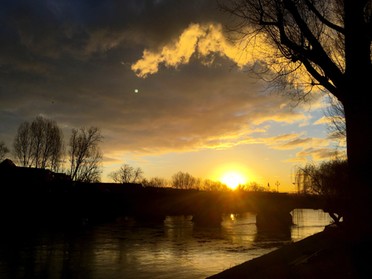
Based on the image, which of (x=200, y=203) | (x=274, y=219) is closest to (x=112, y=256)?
(x=274, y=219)

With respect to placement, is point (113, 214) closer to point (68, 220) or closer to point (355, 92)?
point (68, 220)

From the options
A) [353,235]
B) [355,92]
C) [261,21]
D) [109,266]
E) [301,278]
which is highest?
[261,21]

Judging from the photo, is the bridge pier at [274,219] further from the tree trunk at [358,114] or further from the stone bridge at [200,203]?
the tree trunk at [358,114]

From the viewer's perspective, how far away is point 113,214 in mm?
100312

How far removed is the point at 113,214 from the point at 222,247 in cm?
5519

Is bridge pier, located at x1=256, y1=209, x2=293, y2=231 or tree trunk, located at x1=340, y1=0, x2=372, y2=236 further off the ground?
tree trunk, located at x1=340, y1=0, x2=372, y2=236

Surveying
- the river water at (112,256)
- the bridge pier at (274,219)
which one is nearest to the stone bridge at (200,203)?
the bridge pier at (274,219)

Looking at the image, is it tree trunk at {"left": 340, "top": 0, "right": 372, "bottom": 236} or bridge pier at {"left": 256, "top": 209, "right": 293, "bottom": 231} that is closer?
tree trunk at {"left": 340, "top": 0, "right": 372, "bottom": 236}

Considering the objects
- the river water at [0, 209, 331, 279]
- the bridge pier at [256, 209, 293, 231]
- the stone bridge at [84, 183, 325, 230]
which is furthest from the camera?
the stone bridge at [84, 183, 325, 230]

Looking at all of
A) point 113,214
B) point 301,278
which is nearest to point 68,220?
point 113,214

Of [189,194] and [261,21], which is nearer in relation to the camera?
[261,21]

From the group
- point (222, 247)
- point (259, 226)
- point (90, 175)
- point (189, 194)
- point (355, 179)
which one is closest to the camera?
point (355, 179)

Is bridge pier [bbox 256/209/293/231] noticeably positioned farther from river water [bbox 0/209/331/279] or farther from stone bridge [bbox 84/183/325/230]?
river water [bbox 0/209/331/279]

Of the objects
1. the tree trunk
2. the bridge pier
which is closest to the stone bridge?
the bridge pier
